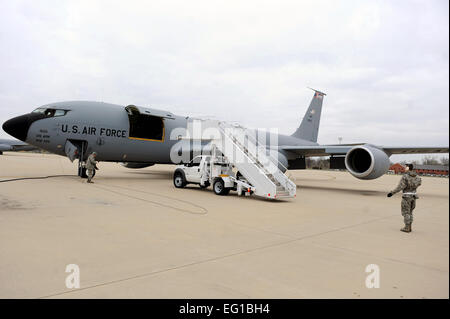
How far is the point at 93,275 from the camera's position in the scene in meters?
3.30

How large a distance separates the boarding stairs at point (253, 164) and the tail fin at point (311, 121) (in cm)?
989

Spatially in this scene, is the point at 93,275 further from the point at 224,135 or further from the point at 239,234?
the point at 224,135

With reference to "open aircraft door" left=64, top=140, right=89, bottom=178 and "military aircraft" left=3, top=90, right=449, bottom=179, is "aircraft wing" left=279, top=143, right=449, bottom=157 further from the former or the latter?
"open aircraft door" left=64, top=140, right=89, bottom=178

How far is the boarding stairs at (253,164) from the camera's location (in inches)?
403

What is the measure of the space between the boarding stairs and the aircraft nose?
798 centimetres

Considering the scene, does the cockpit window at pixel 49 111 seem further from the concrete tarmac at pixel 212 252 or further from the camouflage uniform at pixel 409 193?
the camouflage uniform at pixel 409 193

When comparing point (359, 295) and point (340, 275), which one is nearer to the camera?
point (359, 295)

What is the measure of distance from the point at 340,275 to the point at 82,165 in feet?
45.8

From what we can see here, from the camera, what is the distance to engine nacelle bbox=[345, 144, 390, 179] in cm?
1248

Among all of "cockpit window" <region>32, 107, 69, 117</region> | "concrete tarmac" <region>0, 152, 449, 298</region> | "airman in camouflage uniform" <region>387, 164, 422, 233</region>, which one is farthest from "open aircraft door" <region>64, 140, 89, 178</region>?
"airman in camouflage uniform" <region>387, 164, 422, 233</region>

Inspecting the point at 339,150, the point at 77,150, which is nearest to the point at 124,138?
the point at 77,150

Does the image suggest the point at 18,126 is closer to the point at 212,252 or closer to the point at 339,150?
the point at 212,252
